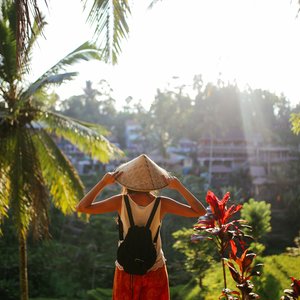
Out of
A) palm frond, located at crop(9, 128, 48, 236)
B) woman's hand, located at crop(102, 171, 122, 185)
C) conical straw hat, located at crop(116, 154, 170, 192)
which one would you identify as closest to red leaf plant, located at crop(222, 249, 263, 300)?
conical straw hat, located at crop(116, 154, 170, 192)

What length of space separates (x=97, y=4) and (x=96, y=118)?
30258 millimetres

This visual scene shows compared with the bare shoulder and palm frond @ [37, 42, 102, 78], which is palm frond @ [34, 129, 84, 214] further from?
the bare shoulder

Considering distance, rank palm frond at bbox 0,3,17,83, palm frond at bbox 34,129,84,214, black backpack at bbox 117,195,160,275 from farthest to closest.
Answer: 1. palm frond at bbox 34,129,84,214
2. palm frond at bbox 0,3,17,83
3. black backpack at bbox 117,195,160,275

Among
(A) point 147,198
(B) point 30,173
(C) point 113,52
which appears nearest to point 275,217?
(B) point 30,173

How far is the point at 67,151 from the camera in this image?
32.2 meters

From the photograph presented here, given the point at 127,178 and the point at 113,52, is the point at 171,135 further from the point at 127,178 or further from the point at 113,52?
the point at 127,178

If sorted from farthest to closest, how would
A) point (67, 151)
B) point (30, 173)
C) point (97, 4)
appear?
point (67, 151) < point (30, 173) < point (97, 4)

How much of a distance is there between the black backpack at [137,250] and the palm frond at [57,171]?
562cm

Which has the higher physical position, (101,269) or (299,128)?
(299,128)

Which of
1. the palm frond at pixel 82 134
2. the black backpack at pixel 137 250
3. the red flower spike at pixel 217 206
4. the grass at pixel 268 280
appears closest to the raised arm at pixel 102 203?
the black backpack at pixel 137 250

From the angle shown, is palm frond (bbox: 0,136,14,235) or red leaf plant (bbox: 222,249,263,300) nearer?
red leaf plant (bbox: 222,249,263,300)

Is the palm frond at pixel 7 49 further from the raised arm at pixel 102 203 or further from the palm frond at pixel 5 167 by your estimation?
the raised arm at pixel 102 203

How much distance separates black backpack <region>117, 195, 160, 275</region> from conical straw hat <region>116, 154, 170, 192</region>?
0.11m

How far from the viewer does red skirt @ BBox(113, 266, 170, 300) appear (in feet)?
7.39
